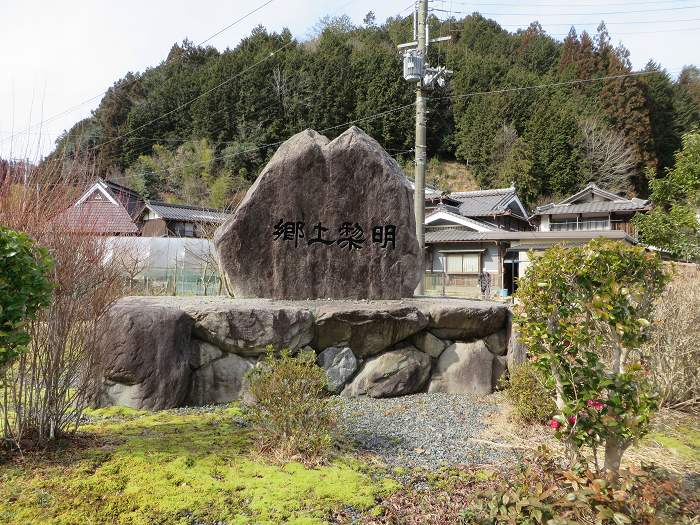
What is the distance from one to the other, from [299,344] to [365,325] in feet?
2.75

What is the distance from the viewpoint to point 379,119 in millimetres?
44344

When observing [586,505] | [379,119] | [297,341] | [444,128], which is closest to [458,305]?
[297,341]

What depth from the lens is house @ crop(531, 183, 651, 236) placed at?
28109 millimetres

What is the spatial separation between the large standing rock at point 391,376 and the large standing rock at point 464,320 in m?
0.53

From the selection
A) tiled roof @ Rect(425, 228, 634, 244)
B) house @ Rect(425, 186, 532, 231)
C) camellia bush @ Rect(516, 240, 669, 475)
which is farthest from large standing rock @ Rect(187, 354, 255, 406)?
house @ Rect(425, 186, 532, 231)

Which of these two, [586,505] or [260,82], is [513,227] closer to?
[260,82]

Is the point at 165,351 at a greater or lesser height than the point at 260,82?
lesser

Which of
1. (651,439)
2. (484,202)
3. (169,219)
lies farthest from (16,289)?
(484,202)

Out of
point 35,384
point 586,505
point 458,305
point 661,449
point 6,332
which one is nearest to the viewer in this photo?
point 586,505

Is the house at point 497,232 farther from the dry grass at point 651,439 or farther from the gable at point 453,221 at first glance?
the dry grass at point 651,439

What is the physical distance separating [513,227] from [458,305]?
26343 mm

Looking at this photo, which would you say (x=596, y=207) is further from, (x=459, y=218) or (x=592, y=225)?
(x=459, y=218)

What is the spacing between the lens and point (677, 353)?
5.85m

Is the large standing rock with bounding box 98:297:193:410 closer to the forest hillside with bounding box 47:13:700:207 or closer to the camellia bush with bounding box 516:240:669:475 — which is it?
the camellia bush with bounding box 516:240:669:475
